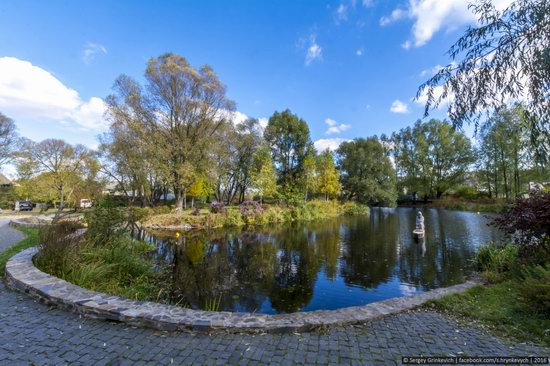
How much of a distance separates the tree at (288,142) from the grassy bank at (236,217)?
531cm

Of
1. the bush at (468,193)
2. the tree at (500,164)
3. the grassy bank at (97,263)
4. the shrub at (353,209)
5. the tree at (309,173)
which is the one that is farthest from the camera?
the bush at (468,193)

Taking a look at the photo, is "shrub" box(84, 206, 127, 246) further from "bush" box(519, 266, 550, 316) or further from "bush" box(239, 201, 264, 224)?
"bush" box(239, 201, 264, 224)

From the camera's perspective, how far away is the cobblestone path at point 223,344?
2518 millimetres

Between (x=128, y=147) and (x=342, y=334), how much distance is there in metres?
19.9

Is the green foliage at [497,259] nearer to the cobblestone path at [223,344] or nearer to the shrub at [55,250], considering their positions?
the cobblestone path at [223,344]

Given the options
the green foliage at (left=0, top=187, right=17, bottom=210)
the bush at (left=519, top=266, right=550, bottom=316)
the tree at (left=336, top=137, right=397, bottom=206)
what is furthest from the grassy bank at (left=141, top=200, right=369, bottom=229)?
the green foliage at (left=0, top=187, right=17, bottom=210)

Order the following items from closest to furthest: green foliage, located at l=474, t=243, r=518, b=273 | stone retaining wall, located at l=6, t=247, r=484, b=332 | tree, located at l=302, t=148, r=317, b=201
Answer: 1. stone retaining wall, located at l=6, t=247, r=484, b=332
2. green foliage, located at l=474, t=243, r=518, b=273
3. tree, located at l=302, t=148, r=317, b=201

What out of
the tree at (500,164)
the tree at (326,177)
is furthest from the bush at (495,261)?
the tree at (500,164)

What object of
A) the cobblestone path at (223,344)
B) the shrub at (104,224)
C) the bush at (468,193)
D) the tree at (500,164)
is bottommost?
the cobblestone path at (223,344)

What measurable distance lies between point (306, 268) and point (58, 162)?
1109 inches

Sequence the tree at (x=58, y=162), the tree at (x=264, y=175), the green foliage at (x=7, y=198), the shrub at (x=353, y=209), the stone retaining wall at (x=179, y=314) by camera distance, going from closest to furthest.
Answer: the stone retaining wall at (x=179, y=314) → the tree at (x=58, y=162) → the tree at (x=264, y=175) → the shrub at (x=353, y=209) → the green foliage at (x=7, y=198)

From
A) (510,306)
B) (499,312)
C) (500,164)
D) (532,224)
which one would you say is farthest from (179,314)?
(500,164)

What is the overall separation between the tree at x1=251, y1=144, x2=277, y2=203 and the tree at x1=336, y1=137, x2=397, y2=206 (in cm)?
1305

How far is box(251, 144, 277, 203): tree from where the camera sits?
2433 centimetres
